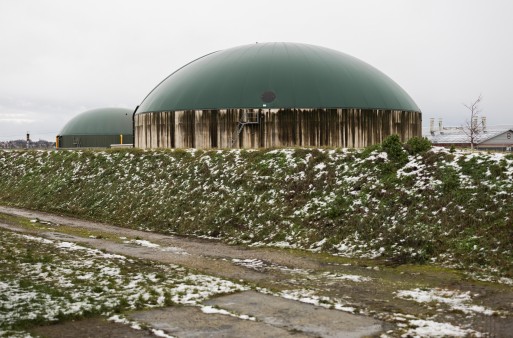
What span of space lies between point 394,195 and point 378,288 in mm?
7237

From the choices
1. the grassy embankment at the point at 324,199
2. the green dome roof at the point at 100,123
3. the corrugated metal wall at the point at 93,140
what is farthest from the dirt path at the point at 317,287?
the green dome roof at the point at 100,123

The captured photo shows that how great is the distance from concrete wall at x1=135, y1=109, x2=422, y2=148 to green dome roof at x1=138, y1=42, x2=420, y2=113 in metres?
0.54

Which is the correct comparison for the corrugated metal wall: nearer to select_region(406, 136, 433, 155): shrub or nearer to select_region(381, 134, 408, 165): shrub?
select_region(381, 134, 408, 165): shrub

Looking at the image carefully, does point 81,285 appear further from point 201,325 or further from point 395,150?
point 395,150

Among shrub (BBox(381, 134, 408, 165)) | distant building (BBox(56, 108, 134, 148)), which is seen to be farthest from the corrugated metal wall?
shrub (BBox(381, 134, 408, 165))

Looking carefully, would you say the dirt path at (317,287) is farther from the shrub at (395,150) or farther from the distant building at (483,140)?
the distant building at (483,140)

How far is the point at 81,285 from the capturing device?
12352mm

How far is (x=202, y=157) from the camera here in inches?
1128

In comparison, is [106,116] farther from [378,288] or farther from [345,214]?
[378,288]

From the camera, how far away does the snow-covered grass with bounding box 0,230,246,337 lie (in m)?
10.4

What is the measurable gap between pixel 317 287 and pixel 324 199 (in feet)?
27.1

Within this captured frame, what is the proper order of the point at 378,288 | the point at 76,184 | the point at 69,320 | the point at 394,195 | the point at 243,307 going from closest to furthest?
the point at 69,320, the point at 243,307, the point at 378,288, the point at 394,195, the point at 76,184

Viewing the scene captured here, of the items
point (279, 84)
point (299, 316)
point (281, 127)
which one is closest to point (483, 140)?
point (279, 84)

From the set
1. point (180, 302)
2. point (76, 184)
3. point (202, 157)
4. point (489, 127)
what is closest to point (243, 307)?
point (180, 302)
